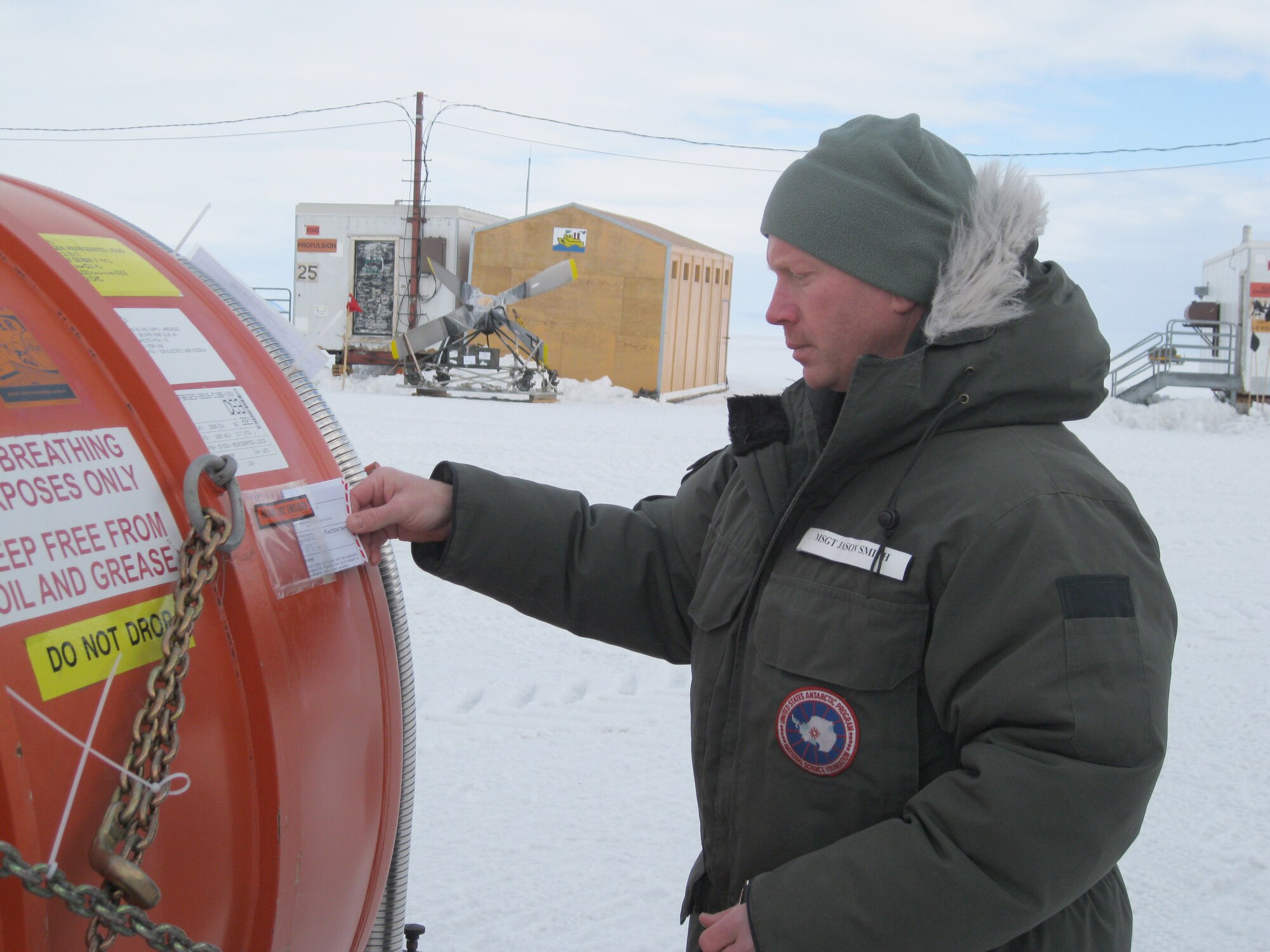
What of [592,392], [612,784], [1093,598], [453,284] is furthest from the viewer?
[453,284]

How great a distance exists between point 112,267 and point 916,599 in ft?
3.92

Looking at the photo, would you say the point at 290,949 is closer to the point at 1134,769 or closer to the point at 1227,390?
the point at 1134,769

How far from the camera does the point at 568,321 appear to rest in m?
23.5

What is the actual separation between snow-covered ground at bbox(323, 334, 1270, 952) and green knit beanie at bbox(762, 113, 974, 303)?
30.7 inches

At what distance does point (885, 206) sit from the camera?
1.73 m

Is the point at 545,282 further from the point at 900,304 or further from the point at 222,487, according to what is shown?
the point at 222,487

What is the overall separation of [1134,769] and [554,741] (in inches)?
117

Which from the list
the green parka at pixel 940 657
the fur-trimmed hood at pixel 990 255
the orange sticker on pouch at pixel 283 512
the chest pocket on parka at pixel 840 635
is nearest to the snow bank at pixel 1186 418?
the fur-trimmed hood at pixel 990 255

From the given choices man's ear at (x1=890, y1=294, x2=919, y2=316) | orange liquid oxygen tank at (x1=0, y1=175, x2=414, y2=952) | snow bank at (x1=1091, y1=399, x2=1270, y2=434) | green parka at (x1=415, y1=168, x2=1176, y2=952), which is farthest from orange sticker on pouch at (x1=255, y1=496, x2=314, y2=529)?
snow bank at (x1=1091, y1=399, x2=1270, y2=434)

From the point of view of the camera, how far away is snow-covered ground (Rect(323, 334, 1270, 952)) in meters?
3.13

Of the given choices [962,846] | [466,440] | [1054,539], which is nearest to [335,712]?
[962,846]

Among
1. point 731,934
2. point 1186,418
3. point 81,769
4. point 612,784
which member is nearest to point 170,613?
point 81,769

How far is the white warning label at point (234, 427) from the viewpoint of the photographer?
1.50m

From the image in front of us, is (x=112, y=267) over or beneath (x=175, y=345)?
over
